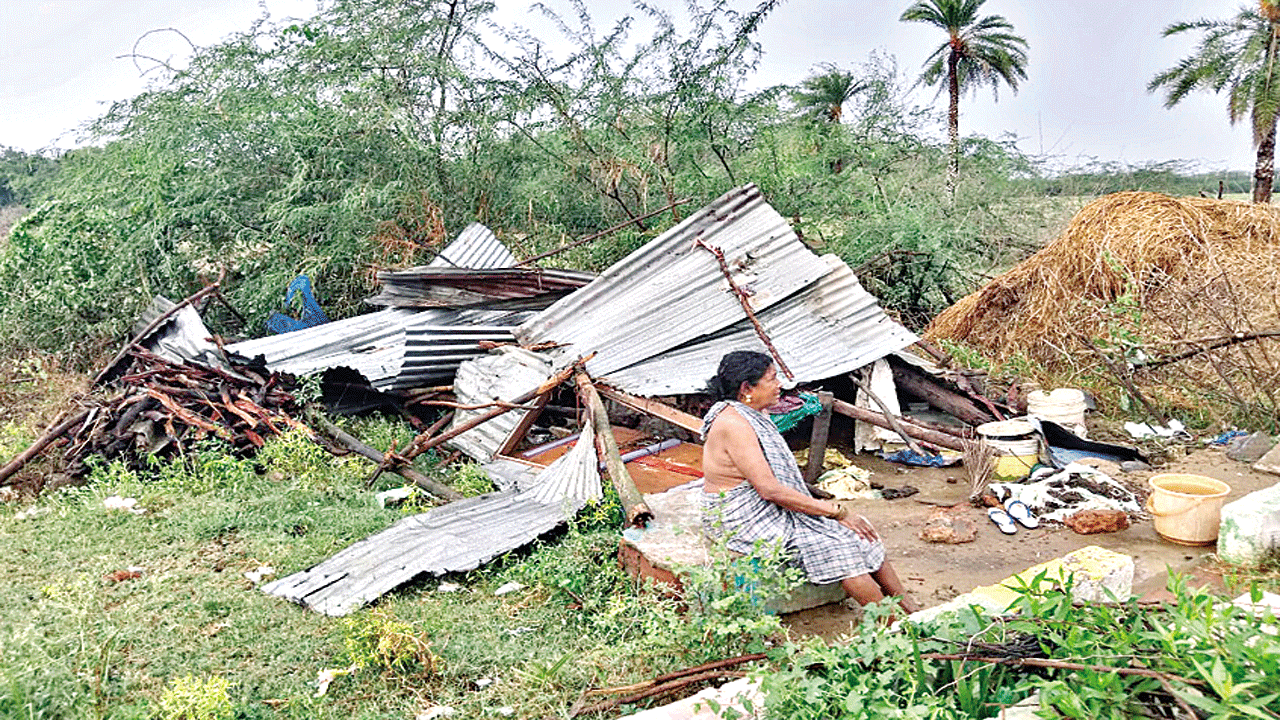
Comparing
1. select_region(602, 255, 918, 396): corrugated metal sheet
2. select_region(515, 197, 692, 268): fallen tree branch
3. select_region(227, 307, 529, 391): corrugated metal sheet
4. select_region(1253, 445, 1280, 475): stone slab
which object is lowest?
select_region(1253, 445, 1280, 475): stone slab

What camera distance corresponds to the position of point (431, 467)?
7.28 m

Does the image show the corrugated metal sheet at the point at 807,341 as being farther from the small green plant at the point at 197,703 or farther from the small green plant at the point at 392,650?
the small green plant at the point at 197,703

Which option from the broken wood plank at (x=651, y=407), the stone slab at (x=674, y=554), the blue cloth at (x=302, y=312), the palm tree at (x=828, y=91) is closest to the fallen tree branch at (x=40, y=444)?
the blue cloth at (x=302, y=312)

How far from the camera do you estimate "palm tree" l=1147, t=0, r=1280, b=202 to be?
1900 centimetres

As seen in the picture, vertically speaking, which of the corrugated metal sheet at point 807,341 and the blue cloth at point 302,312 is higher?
the blue cloth at point 302,312

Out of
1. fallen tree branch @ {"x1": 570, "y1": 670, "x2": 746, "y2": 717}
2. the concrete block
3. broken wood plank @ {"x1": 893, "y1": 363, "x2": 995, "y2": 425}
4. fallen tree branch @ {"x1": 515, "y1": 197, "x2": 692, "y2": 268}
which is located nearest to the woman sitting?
fallen tree branch @ {"x1": 570, "y1": 670, "x2": 746, "y2": 717}

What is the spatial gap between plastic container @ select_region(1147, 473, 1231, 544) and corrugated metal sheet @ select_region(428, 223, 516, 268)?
21.4 ft

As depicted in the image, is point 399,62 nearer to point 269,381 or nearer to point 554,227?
point 554,227

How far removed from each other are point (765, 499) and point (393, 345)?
5.19m

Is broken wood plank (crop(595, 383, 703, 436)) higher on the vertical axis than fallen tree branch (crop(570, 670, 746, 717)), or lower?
higher

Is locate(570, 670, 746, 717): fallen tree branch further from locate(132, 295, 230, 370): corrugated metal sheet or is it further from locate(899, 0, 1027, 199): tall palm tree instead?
locate(899, 0, 1027, 199): tall palm tree

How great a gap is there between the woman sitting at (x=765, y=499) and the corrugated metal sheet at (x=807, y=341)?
2539 millimetres

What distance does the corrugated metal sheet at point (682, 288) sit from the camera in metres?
7.50

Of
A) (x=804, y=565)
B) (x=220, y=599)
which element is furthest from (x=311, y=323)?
(x=804, y=565)
